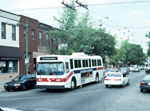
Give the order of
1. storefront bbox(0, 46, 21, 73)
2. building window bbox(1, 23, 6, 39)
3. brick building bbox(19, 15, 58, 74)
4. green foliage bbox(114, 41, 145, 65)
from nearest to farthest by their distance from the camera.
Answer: storefront bbox(0, 46, 21, 73) < building window bbox(1, 23, 6, 39) < brick building bbox(19, 15, 58, 74) < green foliage bbox(114, 41, 145, 65)

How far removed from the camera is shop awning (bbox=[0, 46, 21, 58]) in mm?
27562

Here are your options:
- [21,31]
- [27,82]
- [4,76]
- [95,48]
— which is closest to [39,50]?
[21,31]

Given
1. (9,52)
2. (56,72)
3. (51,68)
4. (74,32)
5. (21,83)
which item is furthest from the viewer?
(74,32)

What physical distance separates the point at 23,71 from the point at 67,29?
8711 mm

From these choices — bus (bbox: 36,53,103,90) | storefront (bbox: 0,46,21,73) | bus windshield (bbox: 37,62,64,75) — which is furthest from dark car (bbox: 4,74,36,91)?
storefront (bbox: 0,46,21,73)

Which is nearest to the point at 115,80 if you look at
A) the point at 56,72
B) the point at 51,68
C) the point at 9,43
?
the point at 56,72

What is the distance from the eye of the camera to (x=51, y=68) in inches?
736

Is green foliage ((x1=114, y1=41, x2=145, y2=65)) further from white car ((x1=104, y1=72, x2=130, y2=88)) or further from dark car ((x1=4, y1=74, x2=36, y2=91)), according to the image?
dark car ((x1=4, y1=74, x2=36, y2=91))

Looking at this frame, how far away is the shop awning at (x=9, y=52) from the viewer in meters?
27.6

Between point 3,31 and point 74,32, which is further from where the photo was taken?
point 74,32

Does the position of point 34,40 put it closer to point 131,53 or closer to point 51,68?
point 51,68

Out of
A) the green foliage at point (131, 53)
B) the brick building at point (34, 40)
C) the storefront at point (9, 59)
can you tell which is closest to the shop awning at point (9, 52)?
the storefront at point (9, 59)

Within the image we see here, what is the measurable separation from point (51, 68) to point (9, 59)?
1187 cm

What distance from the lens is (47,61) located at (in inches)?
743
